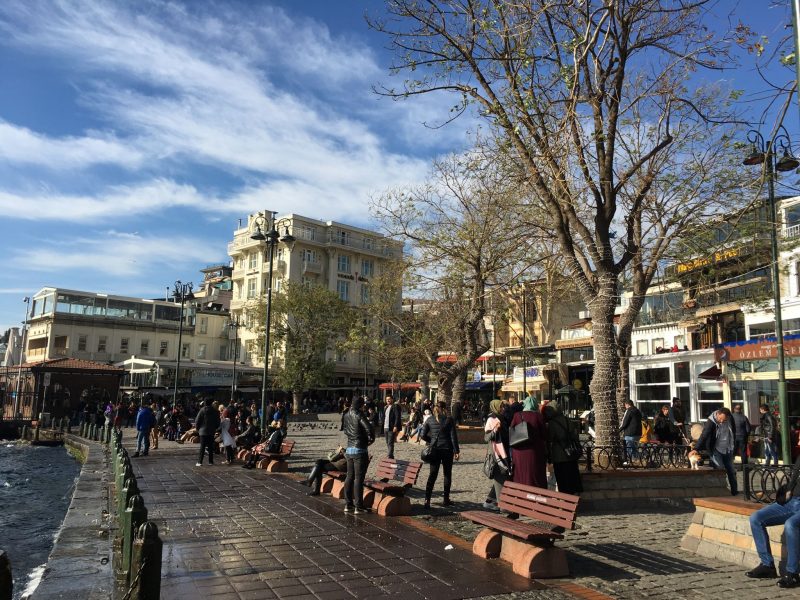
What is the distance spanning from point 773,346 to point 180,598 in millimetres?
16440

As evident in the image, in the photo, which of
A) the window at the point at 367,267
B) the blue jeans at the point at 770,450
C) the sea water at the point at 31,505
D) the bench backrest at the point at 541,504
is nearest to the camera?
the bench backrest at the point at 541,504

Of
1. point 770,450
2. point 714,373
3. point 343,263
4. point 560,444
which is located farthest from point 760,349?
point 343,263

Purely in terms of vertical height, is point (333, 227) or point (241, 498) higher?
point (333, 227)

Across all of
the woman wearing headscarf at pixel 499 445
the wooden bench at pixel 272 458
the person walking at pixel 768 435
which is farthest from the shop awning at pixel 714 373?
the woman wearing headscarf at pixel 499 445

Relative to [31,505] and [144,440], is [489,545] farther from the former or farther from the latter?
[144,440]

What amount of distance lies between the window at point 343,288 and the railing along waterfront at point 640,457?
57.1 metres

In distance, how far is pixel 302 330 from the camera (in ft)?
159

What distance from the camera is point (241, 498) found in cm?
1070

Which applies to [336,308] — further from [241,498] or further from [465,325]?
[241,498]

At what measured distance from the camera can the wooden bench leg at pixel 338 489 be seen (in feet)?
35.1

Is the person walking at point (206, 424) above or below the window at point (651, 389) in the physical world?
below

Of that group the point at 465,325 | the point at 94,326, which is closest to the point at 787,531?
the point at 465,325

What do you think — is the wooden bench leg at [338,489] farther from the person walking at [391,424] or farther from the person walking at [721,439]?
the person walking at [721,439]

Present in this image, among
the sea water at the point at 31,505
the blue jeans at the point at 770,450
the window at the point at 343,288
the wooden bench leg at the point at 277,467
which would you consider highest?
the window at the point at 343,288
